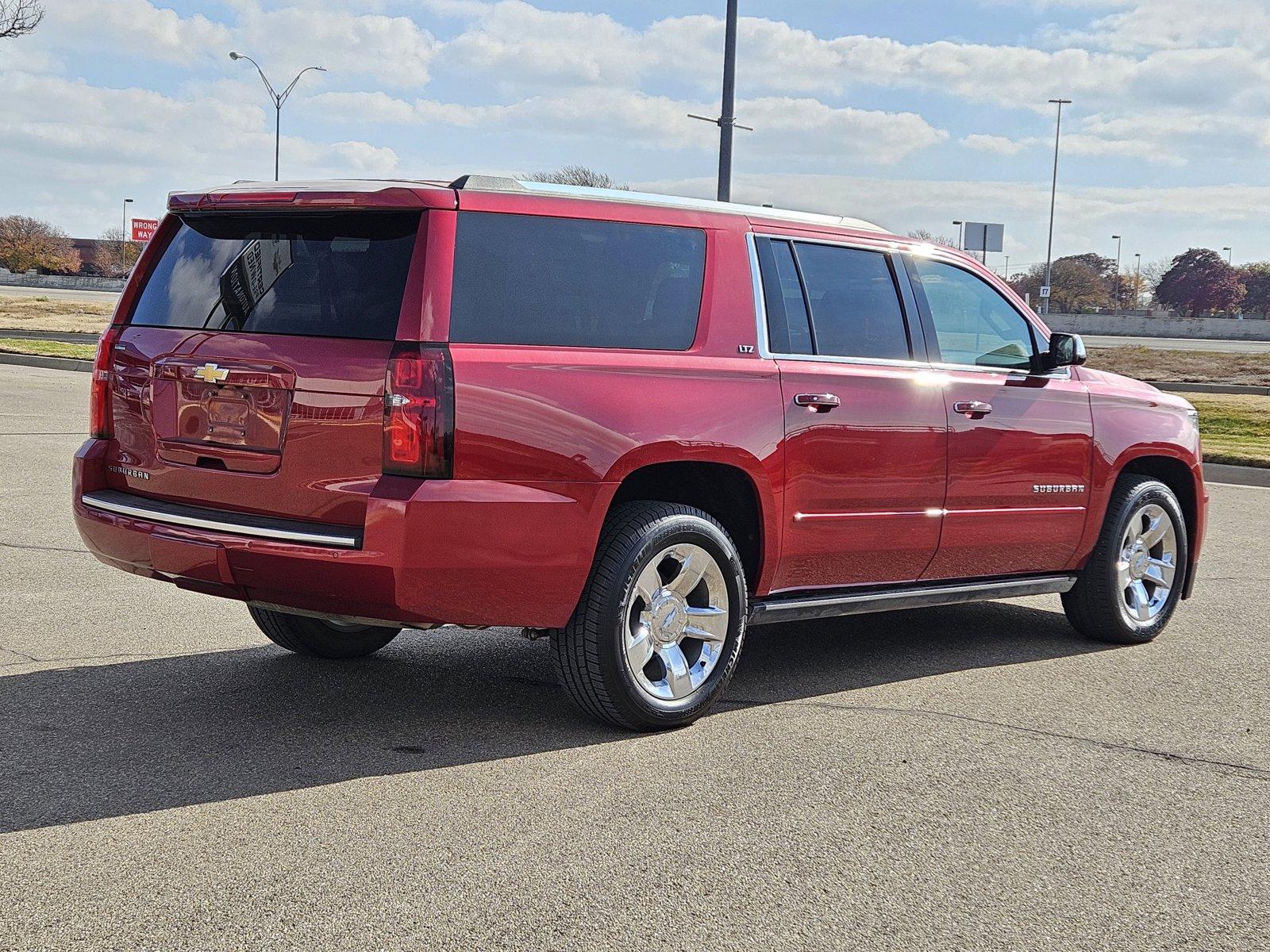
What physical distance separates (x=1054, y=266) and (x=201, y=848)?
113766 mm

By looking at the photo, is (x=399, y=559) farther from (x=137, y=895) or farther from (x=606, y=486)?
(x=137, y=895)

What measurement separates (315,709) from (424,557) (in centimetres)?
113

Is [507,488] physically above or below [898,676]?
above

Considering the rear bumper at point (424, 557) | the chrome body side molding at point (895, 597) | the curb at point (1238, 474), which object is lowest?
Result: the curb at point (1238, 474)

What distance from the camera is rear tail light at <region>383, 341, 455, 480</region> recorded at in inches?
179

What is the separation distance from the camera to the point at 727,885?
3736 mm

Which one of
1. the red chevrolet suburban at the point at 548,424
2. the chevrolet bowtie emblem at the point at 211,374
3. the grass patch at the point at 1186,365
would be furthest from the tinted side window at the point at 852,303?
the grass patch at the point at 1186,365

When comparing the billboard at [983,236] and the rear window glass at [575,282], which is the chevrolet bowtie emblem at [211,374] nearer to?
the rear window glass at [575,282]

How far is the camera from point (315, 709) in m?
5.36

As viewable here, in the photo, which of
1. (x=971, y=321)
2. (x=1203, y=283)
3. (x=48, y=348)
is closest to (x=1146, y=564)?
(x=971, y=321)

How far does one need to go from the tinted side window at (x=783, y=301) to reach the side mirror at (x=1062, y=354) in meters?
1.54

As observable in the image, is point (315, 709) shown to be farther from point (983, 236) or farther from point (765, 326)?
point (983, 236)

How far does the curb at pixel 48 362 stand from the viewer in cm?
2698

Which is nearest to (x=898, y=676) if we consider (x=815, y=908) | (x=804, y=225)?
(x=804, y=225)
